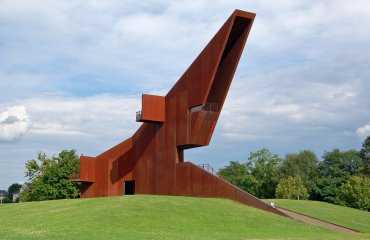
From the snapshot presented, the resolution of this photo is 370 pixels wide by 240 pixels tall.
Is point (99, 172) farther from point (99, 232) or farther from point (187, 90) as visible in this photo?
point (99, 232)

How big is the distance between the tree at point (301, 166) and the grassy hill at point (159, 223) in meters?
54.7

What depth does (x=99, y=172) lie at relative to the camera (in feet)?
163

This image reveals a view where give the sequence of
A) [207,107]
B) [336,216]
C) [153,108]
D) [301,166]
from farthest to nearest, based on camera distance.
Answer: [301,166] < [153,108] < [207,107] < [336,216]

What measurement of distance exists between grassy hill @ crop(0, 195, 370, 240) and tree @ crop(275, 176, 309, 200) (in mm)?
42325

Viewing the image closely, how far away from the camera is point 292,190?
71.7m

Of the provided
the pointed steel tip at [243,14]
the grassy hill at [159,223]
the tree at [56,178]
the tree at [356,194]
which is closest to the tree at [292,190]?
the tree at [356,194]

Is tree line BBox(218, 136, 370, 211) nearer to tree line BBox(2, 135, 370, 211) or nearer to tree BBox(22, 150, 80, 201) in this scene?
tree line BBox(2, 135, 370, 211)

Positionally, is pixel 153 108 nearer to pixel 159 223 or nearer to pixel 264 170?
pixel 159 223

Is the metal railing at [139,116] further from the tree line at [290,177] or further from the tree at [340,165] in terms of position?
the tree at [340,165]

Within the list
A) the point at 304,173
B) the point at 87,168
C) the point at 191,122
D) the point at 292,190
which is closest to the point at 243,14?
the point at 191,122

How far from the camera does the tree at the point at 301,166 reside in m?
83.1

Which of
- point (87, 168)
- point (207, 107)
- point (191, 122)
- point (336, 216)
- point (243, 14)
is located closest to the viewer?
point (336, 216)

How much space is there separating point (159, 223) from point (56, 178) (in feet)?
149

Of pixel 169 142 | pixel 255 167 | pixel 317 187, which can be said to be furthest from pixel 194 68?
pixel 255 167
